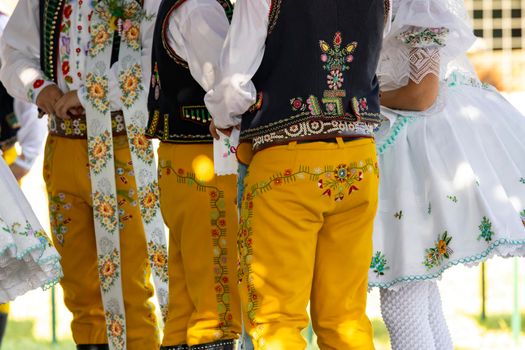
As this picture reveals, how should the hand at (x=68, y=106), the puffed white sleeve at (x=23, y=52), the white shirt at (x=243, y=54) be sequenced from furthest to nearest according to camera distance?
the puffed white sleeve at (x=23, y=52) → the hand at (x=68, y=106) → the white shirt at (x=243, y=54)

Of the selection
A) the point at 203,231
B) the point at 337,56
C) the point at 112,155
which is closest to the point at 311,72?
the point at 337,56

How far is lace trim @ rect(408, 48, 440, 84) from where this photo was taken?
353 cm

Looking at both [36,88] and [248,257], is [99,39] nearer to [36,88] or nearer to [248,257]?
[36,88]

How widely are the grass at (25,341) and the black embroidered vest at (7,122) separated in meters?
1.14

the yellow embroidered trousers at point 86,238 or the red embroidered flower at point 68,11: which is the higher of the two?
the red embroidered flower at point 68,11

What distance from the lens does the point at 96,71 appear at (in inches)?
154

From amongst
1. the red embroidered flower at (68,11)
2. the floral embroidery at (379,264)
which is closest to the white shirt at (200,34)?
the red embroidered flower at (68,11)

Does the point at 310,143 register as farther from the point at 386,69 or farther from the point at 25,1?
the point at 25,1

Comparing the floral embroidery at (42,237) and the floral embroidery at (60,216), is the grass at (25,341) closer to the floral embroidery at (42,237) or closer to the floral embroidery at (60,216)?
the floral embroidery at (60,216)

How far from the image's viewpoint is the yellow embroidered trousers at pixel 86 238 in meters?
4.00

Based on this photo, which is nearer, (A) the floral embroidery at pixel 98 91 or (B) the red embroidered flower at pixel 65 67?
(A) the floral embroidery at pixel 98 91

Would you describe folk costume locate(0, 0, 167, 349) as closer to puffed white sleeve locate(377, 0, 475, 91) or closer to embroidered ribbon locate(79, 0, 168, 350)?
embroidered ribbon locate(79, 0, 168, 350)

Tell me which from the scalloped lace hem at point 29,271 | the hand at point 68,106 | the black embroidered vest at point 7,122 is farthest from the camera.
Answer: the black embroidered vest at point 7,122

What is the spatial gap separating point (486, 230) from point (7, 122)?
2111 mm
